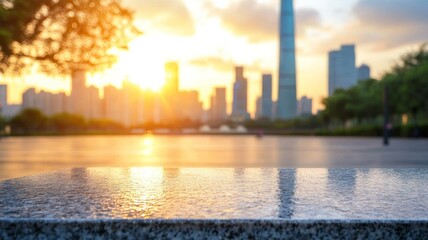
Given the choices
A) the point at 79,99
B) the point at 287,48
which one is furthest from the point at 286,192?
the point at 287,48

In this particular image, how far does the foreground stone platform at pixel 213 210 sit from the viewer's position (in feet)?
5.88

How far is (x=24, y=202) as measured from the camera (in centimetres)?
225

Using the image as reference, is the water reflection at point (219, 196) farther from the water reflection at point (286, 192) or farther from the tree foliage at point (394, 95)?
the tree foliage at point (394, 95)

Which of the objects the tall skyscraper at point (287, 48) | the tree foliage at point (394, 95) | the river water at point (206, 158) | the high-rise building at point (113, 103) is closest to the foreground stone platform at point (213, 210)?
the river water at point (206, 158)

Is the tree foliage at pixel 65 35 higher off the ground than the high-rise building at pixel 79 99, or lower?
lower

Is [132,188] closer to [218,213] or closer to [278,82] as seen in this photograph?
[218,213]

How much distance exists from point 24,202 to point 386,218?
65.9 inches

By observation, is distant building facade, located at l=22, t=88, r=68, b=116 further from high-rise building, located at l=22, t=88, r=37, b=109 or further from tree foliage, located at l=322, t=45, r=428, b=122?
tree foliage, located at l=322, t=45, r=428, b=122

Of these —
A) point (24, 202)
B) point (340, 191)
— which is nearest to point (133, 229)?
point (24, 202)

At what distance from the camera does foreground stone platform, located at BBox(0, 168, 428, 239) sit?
179 centimetres

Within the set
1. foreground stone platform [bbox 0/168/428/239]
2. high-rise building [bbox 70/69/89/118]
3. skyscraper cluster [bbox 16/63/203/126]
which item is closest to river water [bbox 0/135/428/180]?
foreground stone platform [bbox 0/168/428/239]

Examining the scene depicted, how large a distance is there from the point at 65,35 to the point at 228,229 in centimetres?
1051

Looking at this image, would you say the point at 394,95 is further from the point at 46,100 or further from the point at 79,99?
the point at 46,100

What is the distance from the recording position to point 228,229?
1782mm
